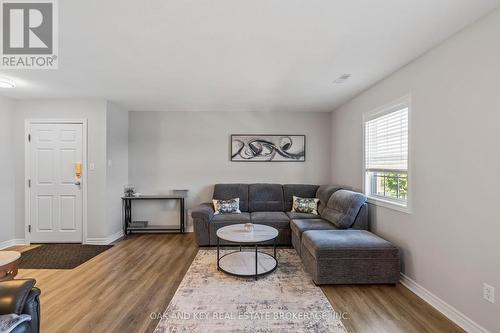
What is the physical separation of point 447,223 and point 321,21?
2033 mm

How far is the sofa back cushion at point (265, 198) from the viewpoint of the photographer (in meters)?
4.49

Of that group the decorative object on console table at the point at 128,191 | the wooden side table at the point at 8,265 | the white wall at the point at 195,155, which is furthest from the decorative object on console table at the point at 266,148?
the wooden side table at the point at 8,265

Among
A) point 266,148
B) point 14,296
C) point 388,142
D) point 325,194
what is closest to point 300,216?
point 325,194

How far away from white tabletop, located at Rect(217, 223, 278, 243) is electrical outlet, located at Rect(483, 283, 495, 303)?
5.99 ft

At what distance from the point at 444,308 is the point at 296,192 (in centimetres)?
271

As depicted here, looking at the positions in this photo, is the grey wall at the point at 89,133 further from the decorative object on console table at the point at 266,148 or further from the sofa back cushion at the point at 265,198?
the sofa back cushion at the point at 265,198

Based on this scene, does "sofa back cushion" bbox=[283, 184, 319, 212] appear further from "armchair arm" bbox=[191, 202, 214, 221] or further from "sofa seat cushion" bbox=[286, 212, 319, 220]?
"armchair arm" bbox=[191, 202, 214, 221]

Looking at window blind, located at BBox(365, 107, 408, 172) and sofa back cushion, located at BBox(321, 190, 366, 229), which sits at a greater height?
window blind, located at BBox(365, 107, 408, 172)

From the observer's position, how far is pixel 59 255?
3473mm

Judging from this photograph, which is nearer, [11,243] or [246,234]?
[246,234]

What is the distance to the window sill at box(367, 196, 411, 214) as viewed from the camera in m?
2.59

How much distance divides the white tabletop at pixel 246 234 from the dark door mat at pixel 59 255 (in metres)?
2.07

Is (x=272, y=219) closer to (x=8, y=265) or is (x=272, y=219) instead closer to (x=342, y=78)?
(x=342, y=78)

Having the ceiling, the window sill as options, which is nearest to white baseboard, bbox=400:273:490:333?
the window sill
